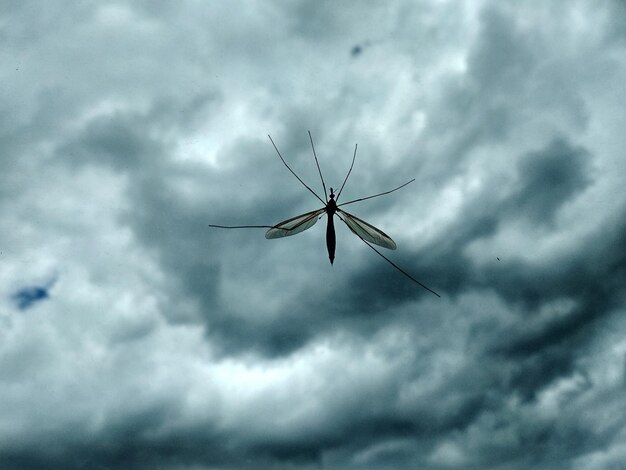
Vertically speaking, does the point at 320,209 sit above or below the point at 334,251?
above

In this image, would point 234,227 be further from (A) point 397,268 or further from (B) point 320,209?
(A) point 397,268

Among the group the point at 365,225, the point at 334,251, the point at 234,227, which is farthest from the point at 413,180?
the point at 234,227

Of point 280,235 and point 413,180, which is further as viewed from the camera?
point 413,180
